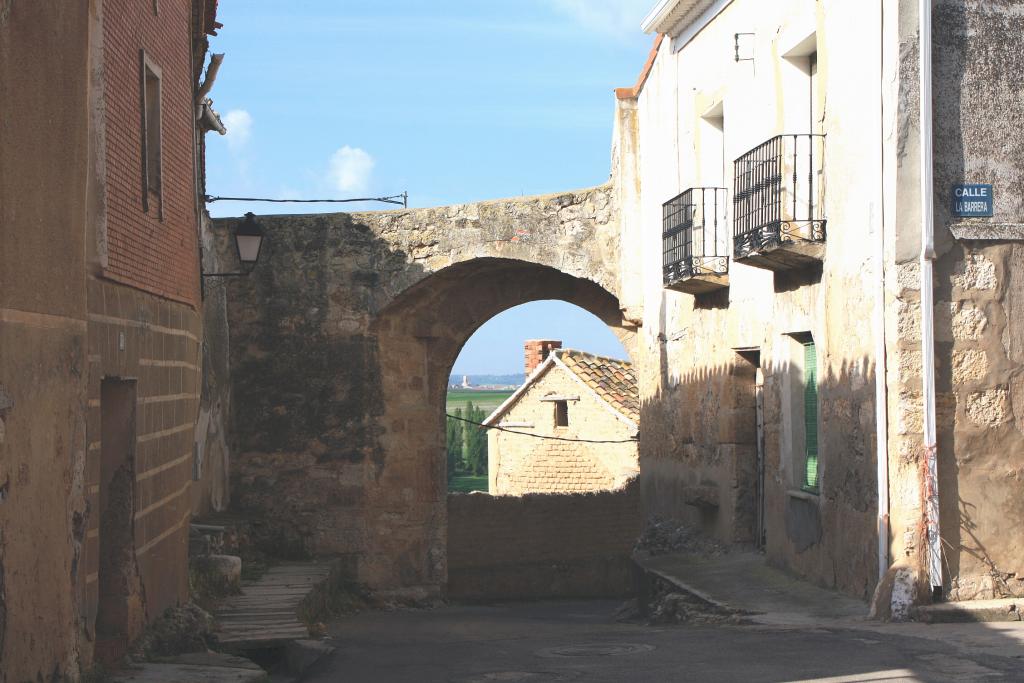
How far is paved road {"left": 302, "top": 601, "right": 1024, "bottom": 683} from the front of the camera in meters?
6.42

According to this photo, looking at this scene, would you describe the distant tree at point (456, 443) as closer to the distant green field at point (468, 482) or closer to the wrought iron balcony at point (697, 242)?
the distant green field at point (468, 482)

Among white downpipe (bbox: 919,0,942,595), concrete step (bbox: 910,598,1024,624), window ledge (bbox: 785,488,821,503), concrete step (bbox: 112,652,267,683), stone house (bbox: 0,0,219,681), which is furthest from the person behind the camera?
window ledge (bbox: 785,488,821,503)

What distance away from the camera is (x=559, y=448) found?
25062mm

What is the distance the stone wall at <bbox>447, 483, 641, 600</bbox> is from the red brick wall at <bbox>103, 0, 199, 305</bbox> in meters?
8.92

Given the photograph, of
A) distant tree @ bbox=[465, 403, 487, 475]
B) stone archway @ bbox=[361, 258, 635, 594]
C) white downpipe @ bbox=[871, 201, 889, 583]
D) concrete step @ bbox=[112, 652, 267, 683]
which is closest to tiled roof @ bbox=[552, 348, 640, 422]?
stone archway @ bbox=[361, 258, 635, 594]

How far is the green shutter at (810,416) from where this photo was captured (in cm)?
1027

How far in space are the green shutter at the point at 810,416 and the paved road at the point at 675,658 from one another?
1.72 meters

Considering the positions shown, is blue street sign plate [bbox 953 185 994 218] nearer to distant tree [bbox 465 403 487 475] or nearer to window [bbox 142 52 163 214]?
window [bbox 142 52 163 214]

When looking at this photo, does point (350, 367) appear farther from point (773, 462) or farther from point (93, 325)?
point (93, 325)

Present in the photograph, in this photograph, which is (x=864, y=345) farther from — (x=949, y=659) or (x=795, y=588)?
(x=949, y=659)

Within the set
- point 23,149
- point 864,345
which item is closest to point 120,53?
point 23,149

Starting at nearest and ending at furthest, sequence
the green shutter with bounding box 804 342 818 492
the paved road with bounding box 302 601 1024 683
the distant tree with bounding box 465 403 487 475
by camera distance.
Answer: the paved road with bounding box 302 601 1024 683, the green shutter with bounding box 804 342 818 492, the distant tree with bounding box 465 403 487 475

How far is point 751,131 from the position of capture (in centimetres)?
1129

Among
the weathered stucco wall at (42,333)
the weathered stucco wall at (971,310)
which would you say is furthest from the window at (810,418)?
the weathered stucco wall at (42,333)
